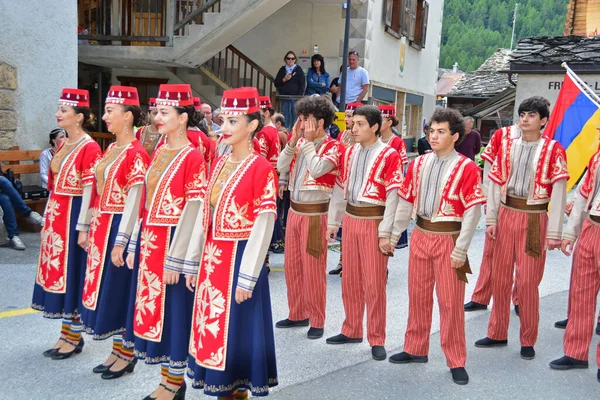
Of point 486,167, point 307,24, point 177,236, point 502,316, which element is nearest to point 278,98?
point 307,24

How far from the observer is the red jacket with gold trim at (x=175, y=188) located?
3702 mm

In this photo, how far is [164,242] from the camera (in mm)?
3746

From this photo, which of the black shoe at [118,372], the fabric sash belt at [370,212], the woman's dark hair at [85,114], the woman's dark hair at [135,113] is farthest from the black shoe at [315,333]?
the woman's dark hair at [85,114]

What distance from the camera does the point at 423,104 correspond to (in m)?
22.8

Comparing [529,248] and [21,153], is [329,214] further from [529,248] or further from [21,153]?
[21,153]

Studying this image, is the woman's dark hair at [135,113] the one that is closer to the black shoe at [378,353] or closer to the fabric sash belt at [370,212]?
the fabric sash belt at [370,212]

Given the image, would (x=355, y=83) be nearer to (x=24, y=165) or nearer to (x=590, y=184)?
(x=24, y=165)

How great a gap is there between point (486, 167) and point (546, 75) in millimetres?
9357

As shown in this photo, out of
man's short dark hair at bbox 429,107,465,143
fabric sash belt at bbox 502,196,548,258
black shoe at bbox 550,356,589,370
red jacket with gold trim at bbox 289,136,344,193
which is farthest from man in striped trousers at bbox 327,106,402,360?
black shoe at bbox 550,356,589,370

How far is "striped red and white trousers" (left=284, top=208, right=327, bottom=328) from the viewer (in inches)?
204

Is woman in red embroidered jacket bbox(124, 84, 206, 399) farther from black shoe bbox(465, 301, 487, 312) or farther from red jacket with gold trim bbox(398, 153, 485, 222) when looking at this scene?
black shoe bbox(465, 301, 487, 312)

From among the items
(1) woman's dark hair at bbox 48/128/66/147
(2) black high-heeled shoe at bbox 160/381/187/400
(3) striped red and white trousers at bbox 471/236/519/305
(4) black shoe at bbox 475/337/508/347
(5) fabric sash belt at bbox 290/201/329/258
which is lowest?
(4) black shoe at bbox 475/337/508/347

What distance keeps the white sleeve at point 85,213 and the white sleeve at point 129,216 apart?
1.43 feet

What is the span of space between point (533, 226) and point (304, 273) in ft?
6.22
